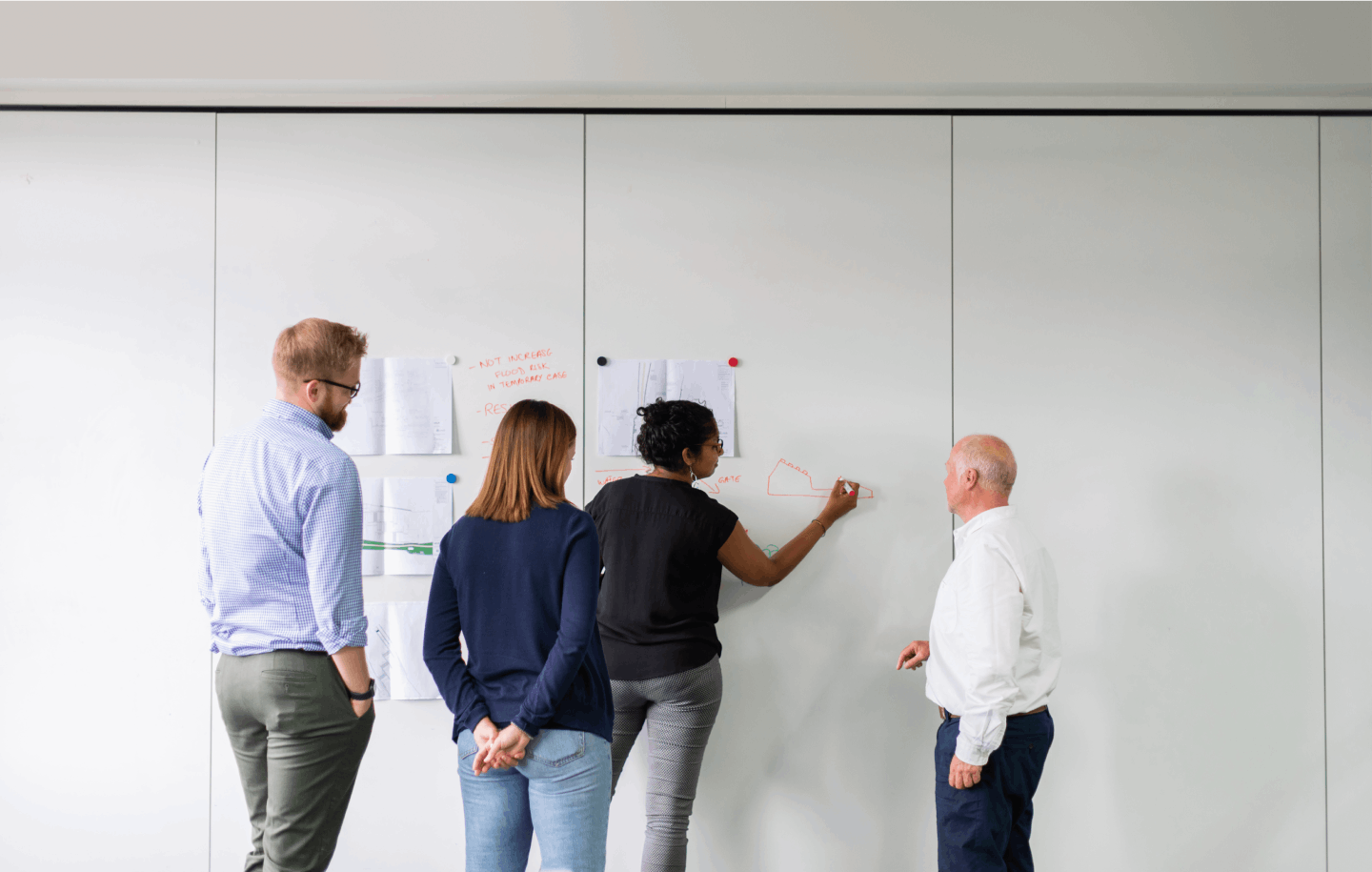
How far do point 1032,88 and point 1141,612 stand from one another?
5.50 feet

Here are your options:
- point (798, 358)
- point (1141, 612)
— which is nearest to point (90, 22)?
point (798, 358)

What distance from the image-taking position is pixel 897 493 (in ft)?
8.00

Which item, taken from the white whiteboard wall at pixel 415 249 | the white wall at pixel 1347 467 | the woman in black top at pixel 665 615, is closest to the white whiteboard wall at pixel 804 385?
the white whiteboard wall at pixel 415 249

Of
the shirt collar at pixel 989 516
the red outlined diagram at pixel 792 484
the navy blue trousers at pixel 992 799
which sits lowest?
the navy blue trousers at pixel 992 799

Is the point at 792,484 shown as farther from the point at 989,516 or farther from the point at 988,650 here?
the point at 988,650

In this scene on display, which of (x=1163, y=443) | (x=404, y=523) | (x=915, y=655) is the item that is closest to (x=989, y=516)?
(x=915, y=655)

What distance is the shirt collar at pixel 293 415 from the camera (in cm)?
159

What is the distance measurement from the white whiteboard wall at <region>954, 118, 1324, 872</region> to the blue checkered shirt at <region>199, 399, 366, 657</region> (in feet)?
6.02

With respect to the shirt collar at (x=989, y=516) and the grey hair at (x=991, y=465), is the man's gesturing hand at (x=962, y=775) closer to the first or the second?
the shirt collar at (x=989, y=516)

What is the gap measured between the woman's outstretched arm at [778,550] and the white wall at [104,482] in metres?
1.69

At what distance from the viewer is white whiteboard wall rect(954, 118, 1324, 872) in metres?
2.42

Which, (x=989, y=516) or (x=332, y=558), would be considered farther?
(x=989, y=516)

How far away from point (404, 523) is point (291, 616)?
890 millimetres

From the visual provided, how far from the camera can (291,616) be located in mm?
1541
